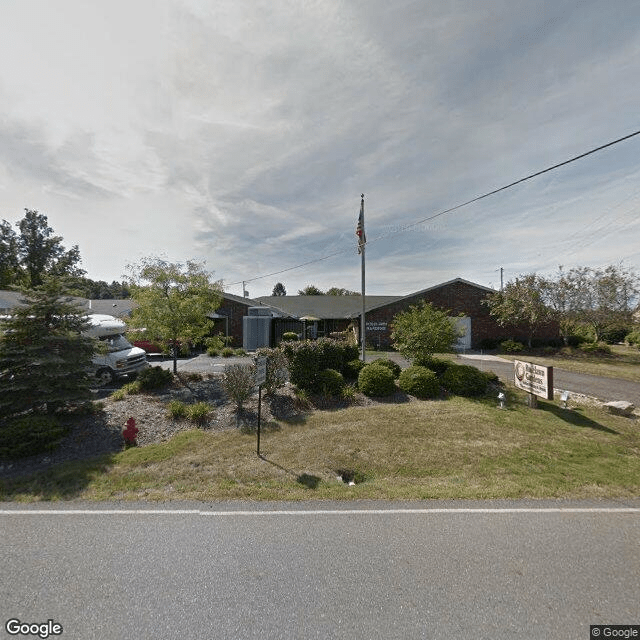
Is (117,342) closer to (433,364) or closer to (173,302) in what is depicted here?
(173,302)

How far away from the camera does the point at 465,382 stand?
31.5 ft

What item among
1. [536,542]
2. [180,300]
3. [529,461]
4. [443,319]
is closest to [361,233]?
[443,319]

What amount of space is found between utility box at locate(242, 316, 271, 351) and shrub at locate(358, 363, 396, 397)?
14479 millimetres

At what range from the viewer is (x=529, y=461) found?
5.51 meters

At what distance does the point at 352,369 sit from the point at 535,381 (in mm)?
5540

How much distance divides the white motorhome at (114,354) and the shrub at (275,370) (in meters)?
6.31

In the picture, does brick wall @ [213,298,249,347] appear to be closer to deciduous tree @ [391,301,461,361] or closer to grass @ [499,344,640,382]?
deciduous tree @ [391,301,461,361]

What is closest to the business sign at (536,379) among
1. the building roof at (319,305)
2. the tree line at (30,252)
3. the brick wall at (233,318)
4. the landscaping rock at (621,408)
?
the landscaping rock at (621,408)

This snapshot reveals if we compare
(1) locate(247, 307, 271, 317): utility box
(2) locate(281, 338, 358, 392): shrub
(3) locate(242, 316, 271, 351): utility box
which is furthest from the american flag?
(1) locate(247, 307, 271, 317): utility box

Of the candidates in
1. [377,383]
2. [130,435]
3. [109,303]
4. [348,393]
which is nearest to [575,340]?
[377,383]

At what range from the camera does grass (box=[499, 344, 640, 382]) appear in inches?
544

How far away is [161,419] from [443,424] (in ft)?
24.0

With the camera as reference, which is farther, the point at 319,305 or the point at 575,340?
the point at 319,305

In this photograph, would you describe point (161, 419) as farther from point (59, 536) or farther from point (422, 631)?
point (422, 631)
